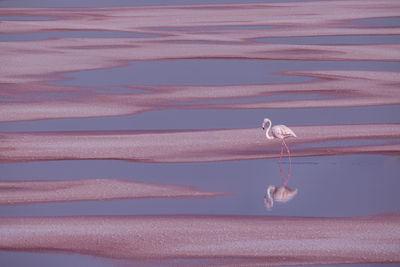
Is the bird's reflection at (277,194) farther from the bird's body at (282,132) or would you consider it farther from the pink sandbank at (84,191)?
the bird's body at (282,132)

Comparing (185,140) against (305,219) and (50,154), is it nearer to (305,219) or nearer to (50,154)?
(50,154)

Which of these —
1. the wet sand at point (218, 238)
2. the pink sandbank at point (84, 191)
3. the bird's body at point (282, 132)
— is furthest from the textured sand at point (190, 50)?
the wet sand at point (218, 238)

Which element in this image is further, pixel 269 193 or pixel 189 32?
pixel 189 32

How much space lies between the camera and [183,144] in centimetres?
1021

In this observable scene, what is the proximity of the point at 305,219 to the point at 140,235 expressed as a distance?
154 centimetres

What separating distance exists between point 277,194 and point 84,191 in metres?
2.02

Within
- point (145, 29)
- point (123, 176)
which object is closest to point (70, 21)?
point (145, 29)

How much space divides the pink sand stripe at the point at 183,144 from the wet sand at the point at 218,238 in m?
2.24

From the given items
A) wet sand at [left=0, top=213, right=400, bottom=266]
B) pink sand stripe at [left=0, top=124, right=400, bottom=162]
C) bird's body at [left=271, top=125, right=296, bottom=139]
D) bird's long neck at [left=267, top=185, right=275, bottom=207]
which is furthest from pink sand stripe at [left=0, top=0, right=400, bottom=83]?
wet sand at [left=0, top=213, right=400, bottom=266]

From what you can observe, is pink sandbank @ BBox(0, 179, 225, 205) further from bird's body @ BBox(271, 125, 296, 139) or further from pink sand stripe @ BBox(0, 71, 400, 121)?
pink sand stripe @ BBox(0, 71, 400, 121)

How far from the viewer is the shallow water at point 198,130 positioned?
719 centimetres

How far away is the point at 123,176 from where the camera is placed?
887cm

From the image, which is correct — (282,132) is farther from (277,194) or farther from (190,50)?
(190,50)

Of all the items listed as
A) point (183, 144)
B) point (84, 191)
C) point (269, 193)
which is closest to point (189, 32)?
point (183, 144)
